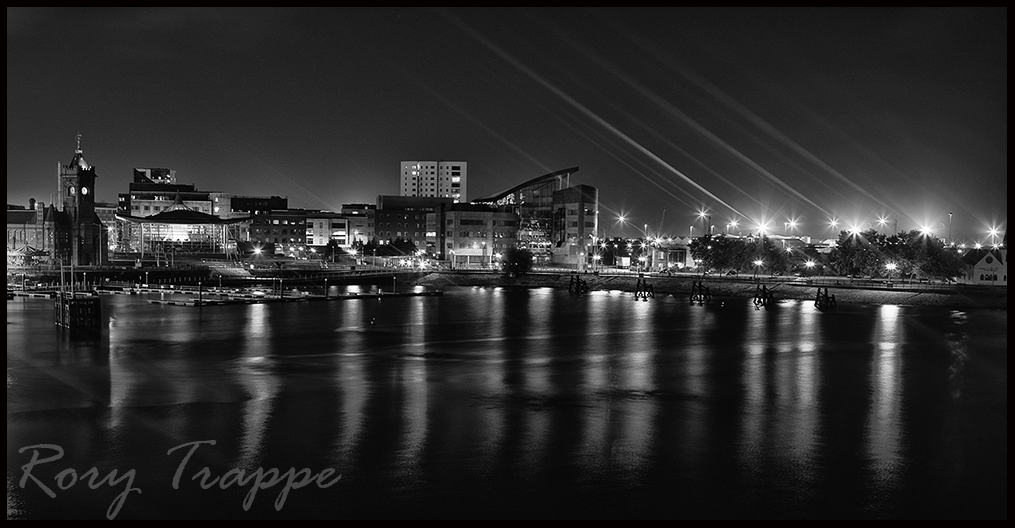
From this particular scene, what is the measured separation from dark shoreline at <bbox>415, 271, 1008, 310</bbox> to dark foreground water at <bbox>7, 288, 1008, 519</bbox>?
20.5 meters

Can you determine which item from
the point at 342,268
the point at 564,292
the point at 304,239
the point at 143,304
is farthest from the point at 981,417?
the point at 304,239

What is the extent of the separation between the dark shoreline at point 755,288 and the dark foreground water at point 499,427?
2053 cm

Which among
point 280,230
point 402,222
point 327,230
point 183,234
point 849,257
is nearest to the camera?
point 849,257

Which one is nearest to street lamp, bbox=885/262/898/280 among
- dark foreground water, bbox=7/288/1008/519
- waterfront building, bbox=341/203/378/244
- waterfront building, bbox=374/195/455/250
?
dark foreground water, bbox=7/288/1008/519

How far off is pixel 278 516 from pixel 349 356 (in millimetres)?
14681

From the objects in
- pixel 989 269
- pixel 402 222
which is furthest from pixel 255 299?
pixel 402 222

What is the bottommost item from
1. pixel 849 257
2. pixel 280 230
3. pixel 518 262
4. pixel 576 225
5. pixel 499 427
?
pixel 499 427

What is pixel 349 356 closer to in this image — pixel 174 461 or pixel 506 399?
pixel 506 399

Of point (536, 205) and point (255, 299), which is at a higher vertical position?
point (536, 205)

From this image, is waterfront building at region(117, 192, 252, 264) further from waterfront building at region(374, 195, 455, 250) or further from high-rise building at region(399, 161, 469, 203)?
high-rise building at region(399, 161, 469, 203)

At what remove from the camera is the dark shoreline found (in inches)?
1965

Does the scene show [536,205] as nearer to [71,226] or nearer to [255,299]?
[71,226]

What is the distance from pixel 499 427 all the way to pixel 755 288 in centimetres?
4987

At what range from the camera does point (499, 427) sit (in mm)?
15352
